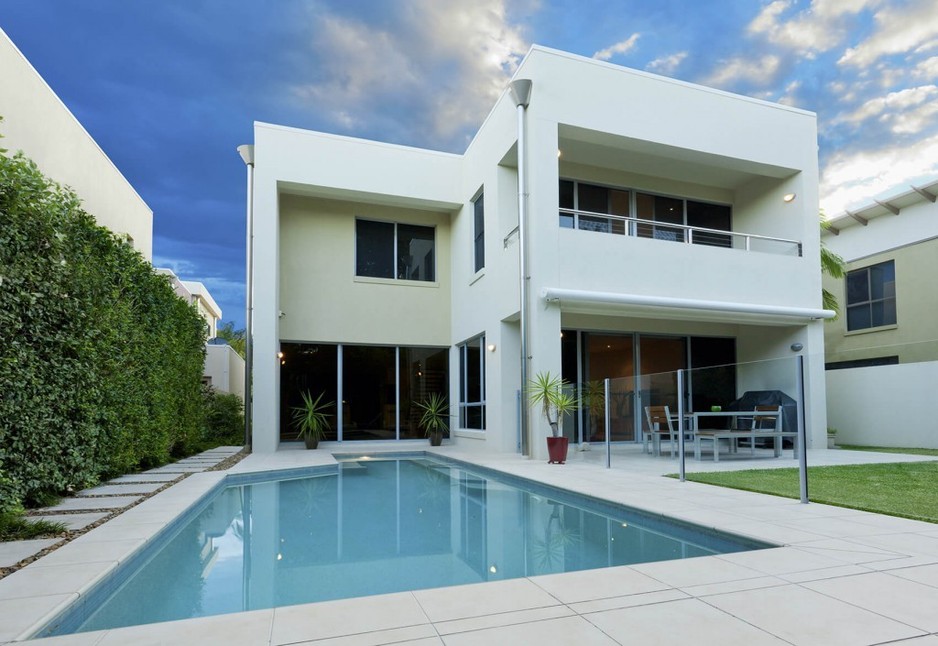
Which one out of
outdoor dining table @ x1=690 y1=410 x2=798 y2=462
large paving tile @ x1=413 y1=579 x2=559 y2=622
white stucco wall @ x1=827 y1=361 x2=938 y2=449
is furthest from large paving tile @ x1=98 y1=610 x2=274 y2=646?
outdoor dining table @ x1=690 y1=410 x2=798 y2=462

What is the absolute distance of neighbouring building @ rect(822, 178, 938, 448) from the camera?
10.5 metres

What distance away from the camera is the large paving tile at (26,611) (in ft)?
8.30

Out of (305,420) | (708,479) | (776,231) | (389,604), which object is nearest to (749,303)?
(776,231)

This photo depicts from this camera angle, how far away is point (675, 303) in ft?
35.4

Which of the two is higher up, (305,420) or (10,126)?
(10,126)

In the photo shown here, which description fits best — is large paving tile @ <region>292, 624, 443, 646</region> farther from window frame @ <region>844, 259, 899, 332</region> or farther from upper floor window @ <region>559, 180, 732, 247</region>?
window frame @ <region>844, 259, 899, 332</region>

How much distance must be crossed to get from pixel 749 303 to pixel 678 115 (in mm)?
3740

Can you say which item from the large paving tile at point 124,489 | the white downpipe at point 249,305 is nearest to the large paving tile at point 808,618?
the large paving tile at point 124,489

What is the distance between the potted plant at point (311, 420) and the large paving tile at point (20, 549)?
858cm

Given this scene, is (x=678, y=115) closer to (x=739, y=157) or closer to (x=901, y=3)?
(x=739, y=157)

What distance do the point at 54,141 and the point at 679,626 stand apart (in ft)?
33.3

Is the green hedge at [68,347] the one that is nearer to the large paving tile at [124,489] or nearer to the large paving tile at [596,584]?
the large paving tile at [124,489]

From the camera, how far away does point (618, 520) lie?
5.36 meters

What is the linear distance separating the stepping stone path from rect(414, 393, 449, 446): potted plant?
5.34m
